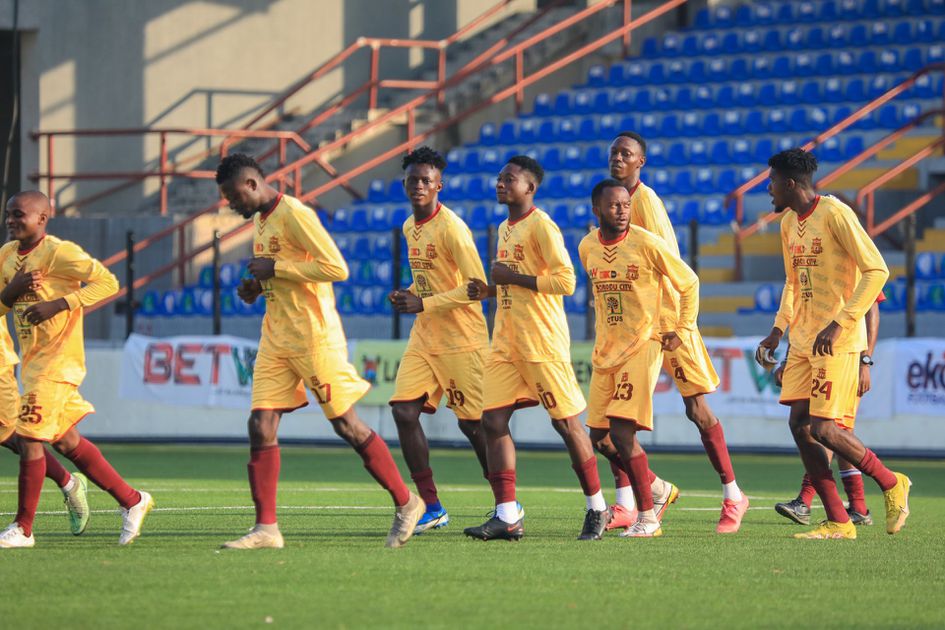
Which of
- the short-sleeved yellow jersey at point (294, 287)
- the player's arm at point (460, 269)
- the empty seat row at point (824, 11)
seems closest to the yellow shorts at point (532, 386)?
the player's arm at point (460, 269)

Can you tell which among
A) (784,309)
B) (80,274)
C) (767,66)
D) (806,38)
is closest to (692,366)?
(784,309)

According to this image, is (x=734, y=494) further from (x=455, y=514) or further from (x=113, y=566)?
(x=113, y=566)

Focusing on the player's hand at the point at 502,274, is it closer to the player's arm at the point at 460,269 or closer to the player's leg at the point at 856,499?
the player's arm at the point at 460,269

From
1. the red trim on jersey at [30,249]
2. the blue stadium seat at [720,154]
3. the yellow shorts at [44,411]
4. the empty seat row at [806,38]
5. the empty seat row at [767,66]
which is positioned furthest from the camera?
the empty seat row at [806,38]

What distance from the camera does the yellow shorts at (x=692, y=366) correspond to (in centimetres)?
1047

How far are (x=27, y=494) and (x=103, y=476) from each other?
1.73ft

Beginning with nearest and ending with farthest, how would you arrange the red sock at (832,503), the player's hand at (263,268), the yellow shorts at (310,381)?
the player's hand at (263,268) < the yellow shorts at (310,381) < the red sock at (832,503)

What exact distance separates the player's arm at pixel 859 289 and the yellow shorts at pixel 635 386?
95cm

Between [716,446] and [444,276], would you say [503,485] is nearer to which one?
[444,276]

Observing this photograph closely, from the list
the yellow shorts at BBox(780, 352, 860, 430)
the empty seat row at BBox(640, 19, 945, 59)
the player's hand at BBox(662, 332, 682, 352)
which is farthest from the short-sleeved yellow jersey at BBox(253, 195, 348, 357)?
the empty seat row at BBox(640, 19, 945, 59)

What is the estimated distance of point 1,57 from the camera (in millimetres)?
26359

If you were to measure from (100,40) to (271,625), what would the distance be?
21799 millimetres

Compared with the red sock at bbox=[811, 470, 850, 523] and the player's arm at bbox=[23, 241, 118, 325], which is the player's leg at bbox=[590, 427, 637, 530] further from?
the player's arm at bbox=[23, 241, 118, 325]

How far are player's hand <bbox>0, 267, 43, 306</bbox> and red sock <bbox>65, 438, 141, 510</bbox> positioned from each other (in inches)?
35.8
